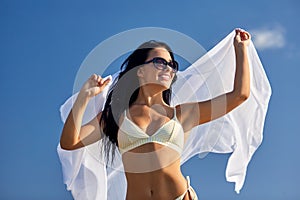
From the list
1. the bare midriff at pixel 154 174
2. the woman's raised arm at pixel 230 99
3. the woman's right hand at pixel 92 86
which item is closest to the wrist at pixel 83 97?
the woman's right hand at pixel 92 86

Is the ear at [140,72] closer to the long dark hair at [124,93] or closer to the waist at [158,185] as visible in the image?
the long dark hair at [124,93]

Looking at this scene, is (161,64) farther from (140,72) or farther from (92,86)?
(92,86)

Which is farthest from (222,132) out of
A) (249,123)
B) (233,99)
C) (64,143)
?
(64,143)

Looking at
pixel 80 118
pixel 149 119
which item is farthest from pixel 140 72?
pixel 80 118

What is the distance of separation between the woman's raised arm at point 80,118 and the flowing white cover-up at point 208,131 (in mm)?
749

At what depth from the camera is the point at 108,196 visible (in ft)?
18.5

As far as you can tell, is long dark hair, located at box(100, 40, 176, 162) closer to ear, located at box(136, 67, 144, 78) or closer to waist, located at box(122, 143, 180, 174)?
ear, located at box(136, 67, 144, 78)

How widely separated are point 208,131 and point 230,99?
4.12 ft

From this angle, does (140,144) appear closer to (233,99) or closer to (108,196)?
(233,99)

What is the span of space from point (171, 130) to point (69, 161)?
130 centimetres

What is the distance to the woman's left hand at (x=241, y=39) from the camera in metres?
4.52

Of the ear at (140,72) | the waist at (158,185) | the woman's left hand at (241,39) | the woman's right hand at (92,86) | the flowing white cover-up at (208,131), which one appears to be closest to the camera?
the woman's right hand at (92,86)

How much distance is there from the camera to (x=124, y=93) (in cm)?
486

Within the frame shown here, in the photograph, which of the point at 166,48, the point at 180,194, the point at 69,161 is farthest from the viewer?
the point at 69,161
